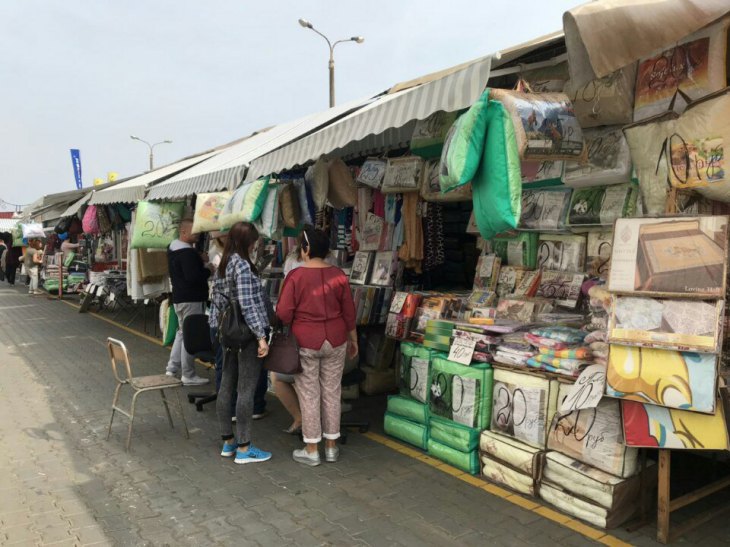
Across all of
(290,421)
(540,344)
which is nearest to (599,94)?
(540,344)

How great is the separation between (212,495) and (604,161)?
129 inches

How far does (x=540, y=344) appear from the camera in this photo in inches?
144

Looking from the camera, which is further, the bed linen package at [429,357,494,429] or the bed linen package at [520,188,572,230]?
the bed linen package at [520,188,572,230]

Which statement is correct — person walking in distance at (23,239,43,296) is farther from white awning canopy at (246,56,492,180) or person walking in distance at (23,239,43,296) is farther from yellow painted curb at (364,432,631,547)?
yellow painted curb at (364,432,631,547)

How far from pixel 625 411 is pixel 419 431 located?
1.67 metres

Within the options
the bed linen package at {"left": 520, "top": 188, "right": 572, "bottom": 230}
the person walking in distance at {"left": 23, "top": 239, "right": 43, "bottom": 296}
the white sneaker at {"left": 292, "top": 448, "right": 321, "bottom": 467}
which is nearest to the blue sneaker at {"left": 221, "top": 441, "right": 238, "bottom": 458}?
the white sneaker at {"left": 292, "top": 448, "right": 321, "bottom": 467}

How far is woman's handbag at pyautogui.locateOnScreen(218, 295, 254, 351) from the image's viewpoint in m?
4.03

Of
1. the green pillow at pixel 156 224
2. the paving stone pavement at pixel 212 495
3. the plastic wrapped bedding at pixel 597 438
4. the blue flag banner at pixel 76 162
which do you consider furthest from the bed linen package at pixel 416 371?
the blue flag banner at pixel 76 162

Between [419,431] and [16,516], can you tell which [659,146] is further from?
[16,516]

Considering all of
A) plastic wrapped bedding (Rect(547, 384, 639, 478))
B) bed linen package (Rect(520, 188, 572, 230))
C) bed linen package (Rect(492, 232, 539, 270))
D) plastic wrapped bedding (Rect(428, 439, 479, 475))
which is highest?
bed linen package (Rect(520, 188, 572, 230))

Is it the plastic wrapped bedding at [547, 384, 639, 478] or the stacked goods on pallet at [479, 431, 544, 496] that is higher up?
the plastic wrapped bedding at [547, 384, 639, 478]

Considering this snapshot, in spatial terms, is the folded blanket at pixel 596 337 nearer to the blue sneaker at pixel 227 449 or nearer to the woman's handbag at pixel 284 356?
the woman's handbag at pixel 284 356

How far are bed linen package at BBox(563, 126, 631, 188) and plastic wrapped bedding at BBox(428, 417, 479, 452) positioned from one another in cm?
184

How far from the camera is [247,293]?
4.11 m
